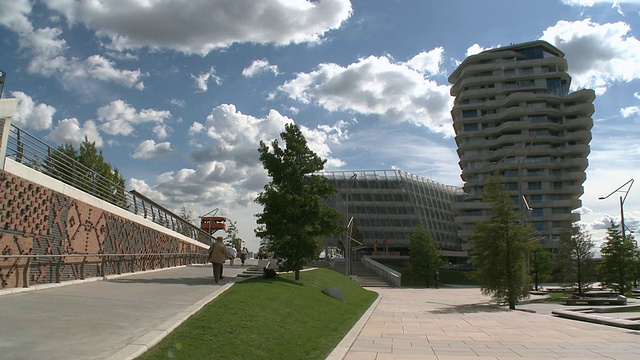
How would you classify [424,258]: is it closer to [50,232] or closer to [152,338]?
[50,232]

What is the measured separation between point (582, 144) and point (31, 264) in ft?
289

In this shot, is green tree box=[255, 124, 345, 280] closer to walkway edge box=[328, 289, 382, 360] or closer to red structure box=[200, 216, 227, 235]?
walkway edge box=[328, 289, 382, 360]

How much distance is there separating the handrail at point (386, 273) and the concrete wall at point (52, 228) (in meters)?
32.0

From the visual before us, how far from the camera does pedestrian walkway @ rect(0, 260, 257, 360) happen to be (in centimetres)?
657

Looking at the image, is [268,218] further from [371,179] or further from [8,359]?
[371,179]

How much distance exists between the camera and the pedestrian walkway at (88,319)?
6.57 metres

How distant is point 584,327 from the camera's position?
14.0 m

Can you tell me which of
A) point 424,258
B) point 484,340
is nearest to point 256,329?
point 484,340

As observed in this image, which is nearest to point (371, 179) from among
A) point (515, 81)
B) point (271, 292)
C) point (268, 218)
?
point (515, 81)

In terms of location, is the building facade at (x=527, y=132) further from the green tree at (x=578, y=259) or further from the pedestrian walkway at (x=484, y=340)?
the pedestrian walkway at (x=484, y=340)

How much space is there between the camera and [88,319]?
855 centimetres

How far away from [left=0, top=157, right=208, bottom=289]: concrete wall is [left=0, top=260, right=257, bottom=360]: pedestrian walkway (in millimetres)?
912

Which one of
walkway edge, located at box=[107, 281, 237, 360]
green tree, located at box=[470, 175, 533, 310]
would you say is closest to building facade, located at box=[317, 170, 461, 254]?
green tree, located at box=[470, 175, 533, 310]

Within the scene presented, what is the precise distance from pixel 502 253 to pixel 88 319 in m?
19.5
